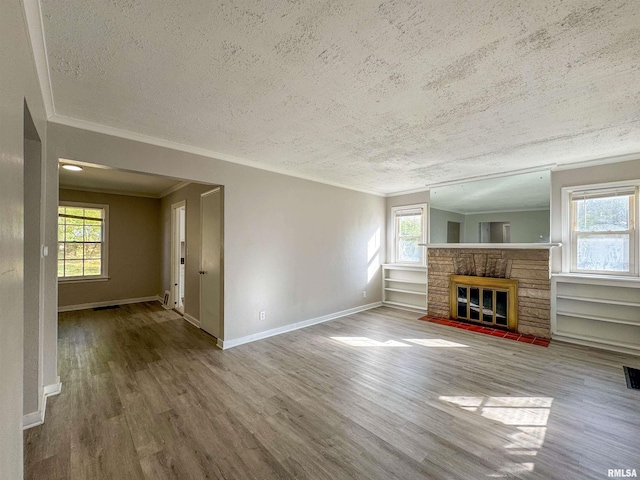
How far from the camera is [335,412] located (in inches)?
90.4

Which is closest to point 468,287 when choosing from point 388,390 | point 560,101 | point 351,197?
point 351,197

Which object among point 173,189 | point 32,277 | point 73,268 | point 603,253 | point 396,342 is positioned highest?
point 173,189

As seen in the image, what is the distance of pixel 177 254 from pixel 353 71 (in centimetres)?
524

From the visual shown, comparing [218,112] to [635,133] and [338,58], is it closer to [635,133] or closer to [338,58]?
[338,58]

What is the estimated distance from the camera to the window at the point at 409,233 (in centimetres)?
582

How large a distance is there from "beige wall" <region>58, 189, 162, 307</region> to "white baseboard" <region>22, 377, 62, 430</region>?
160 inches

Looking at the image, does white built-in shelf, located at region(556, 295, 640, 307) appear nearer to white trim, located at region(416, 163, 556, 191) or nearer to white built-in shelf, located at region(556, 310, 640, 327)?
white built-in shelf, located at region(556, 310, 640, 327)

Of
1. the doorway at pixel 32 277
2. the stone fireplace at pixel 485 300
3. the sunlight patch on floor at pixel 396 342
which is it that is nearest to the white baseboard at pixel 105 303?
the doorway at pixel 32 277

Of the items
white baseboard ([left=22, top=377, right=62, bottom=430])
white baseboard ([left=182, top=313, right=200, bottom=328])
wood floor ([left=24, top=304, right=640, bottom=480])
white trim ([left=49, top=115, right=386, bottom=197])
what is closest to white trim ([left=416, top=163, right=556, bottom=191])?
white trim ([left=49, top=115, right=386, bottom=197])

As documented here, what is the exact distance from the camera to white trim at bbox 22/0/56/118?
136cm

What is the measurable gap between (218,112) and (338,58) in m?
1.27

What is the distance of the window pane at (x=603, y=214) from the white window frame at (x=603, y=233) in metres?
0.06

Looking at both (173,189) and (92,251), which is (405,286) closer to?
(173,189)

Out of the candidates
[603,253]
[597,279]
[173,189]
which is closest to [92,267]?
[173,189]
